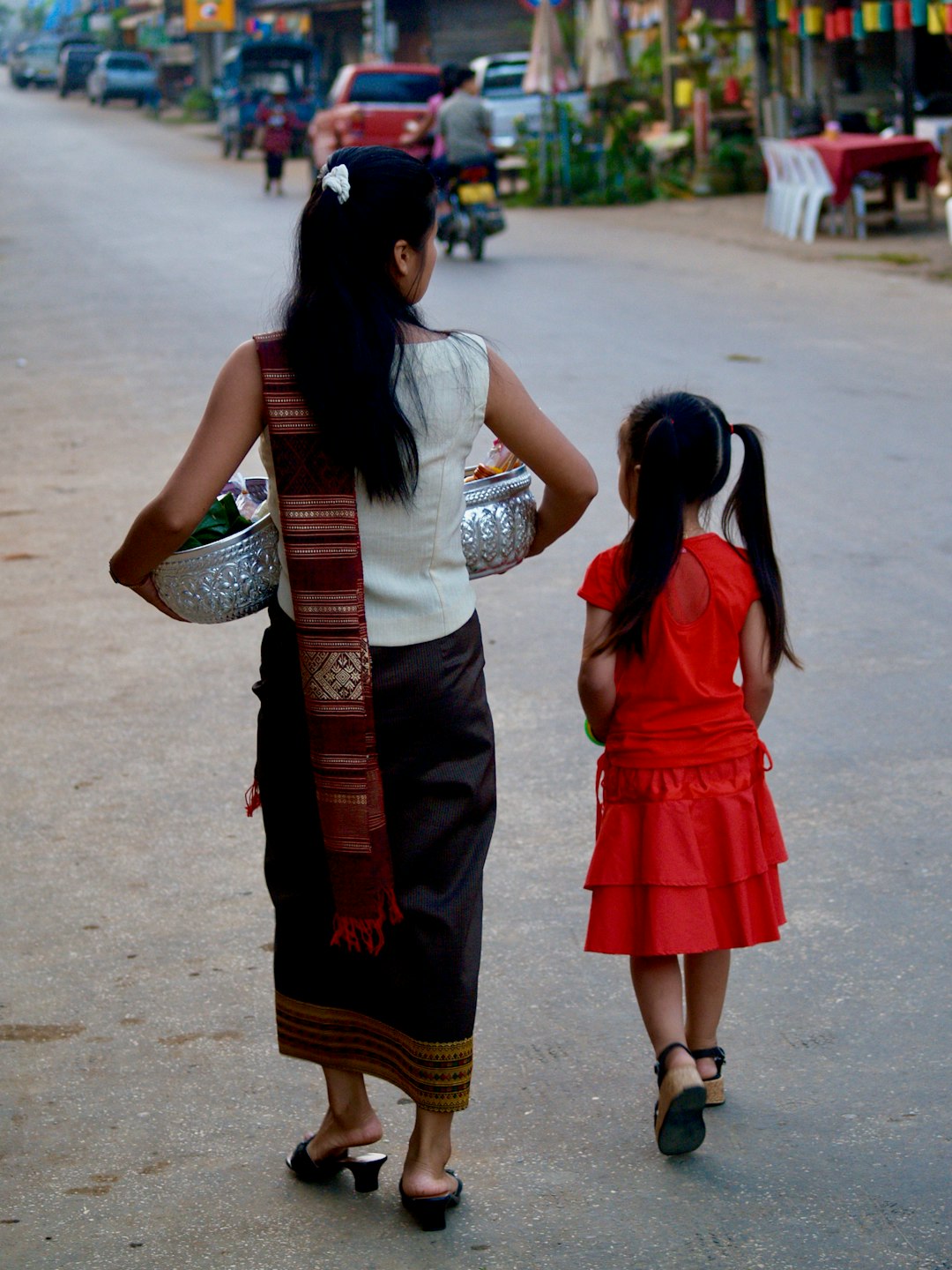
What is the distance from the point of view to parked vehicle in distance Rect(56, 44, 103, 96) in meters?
53.2

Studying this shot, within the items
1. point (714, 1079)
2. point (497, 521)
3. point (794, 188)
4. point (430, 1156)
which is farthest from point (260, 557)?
point (794, 188)

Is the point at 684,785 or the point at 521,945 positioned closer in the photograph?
the point at 684,785

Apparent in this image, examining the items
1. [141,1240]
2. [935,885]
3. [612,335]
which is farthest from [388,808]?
[612,335]

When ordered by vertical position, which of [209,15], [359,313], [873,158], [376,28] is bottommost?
[359,313]

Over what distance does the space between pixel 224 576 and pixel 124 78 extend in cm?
4963

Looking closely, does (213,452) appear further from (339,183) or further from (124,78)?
(124,78)

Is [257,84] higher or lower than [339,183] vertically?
higher

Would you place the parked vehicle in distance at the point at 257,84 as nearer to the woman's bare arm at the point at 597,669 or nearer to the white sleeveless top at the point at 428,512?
the woman's bare arm at the point at 597,669

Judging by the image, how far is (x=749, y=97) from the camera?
23.9 meters

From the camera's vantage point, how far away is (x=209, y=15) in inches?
1775

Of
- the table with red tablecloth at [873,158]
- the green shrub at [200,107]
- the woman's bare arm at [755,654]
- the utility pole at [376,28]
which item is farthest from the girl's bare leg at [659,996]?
the green shrub at [200,107]

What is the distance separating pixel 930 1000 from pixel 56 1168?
167 centimetres

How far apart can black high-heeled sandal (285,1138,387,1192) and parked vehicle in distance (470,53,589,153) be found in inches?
886

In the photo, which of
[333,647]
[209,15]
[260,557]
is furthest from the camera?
[209,15]
